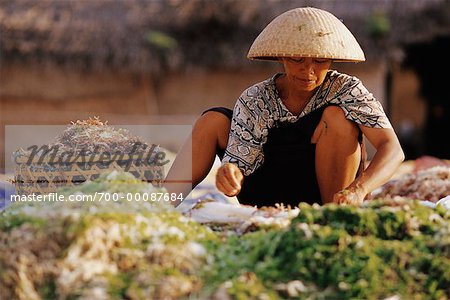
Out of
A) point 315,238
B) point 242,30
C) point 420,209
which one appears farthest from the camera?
point 242,30

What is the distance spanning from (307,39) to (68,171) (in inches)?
41.7

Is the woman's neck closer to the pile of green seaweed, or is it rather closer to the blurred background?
the pile of green seaweed

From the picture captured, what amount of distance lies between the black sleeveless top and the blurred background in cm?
786

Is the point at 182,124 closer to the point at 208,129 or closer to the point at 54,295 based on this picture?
the point at 208,129

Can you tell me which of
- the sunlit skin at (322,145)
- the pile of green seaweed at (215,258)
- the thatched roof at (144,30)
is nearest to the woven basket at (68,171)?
the sunlit skin at (322,145)

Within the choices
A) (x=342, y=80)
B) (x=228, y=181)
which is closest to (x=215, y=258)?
(x=228, y=181)

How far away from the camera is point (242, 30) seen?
11.9 metres

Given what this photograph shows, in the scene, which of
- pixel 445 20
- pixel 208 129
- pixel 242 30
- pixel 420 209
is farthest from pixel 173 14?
pixel 420 209

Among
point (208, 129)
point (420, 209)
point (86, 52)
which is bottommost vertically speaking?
point (420, 209)

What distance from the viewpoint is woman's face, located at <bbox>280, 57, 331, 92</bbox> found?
3410 mm

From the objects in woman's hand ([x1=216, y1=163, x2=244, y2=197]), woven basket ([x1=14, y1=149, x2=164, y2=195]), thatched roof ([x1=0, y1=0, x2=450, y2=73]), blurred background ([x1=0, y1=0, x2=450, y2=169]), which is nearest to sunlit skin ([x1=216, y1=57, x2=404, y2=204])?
woman's hand ([x1=216, y1=163, x2=244, y2=197])

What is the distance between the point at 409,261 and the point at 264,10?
9.50 m

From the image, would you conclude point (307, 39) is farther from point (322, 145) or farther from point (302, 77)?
point (322, 145)

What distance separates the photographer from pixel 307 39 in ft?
11.0
